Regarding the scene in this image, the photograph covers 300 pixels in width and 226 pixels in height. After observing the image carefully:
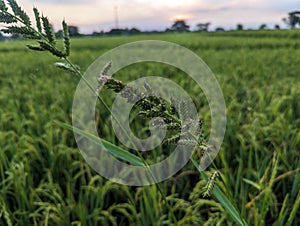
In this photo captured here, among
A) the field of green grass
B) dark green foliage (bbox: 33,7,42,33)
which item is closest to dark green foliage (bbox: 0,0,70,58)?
dark green foliage (bbox: 33,7,42,33)

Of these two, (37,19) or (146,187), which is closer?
(37,19)

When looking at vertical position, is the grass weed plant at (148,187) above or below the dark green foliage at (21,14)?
below

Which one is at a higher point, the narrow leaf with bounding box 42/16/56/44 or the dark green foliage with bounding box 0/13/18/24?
the dark green foliage with bounding box 0/13/18/24

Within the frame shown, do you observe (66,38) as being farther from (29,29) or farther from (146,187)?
(146,187)

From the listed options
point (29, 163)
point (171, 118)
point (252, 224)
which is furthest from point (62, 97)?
point (171, 118)

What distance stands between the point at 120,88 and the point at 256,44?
1158 centimetres

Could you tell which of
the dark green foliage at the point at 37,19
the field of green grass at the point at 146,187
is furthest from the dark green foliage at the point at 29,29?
the field of green grass at the point at 146,187

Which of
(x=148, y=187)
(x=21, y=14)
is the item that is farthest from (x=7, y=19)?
(x=148, y=187)

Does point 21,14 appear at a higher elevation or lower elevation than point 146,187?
higher

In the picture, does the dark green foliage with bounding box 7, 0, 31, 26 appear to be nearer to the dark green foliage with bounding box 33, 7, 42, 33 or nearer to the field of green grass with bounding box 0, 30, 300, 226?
the dark green foliage with bounding box 33, 7, 42, 33

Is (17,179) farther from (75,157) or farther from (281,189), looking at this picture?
(281,189)

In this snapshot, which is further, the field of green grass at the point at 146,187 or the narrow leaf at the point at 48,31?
the field of green grass at the point at 146,187

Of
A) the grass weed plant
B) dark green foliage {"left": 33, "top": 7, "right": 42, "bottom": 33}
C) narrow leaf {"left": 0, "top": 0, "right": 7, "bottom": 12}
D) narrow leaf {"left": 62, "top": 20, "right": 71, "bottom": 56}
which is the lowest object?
the grass weed plant

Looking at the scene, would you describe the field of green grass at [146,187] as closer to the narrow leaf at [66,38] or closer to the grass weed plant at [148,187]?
the grass weed plant at [148,187]
